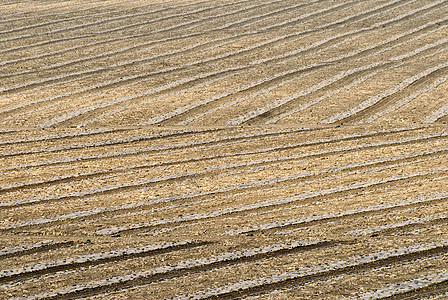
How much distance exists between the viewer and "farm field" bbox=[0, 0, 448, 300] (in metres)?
4.03

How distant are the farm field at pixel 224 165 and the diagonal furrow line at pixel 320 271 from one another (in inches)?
0.5

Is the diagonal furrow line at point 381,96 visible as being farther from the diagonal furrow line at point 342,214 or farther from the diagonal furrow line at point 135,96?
the diagonal furrow line at point 135,96

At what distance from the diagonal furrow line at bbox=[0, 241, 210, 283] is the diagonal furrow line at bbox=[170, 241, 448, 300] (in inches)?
20.1

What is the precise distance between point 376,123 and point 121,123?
7.95 feet

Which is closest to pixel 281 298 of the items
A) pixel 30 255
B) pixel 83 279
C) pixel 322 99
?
pixel 83 279

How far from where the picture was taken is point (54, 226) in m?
4.55

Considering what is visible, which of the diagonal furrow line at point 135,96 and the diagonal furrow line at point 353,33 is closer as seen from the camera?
the diagonal furrow line at point 135,96

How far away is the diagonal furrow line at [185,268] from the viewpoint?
12.7ft

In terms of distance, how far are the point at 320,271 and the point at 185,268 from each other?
31.7 inches

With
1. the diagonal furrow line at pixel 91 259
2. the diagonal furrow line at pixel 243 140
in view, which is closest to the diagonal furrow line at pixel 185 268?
the diagonal furrow line at pixel 91 259

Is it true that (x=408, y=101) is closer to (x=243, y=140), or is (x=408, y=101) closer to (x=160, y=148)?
(x=243, y=140)

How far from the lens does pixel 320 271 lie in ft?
13.2

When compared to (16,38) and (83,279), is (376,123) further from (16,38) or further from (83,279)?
(16,38)

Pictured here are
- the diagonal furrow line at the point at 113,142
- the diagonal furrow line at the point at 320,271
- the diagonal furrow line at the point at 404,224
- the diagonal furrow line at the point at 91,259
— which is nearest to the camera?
the diagonal furrow line at the point at 320,271
